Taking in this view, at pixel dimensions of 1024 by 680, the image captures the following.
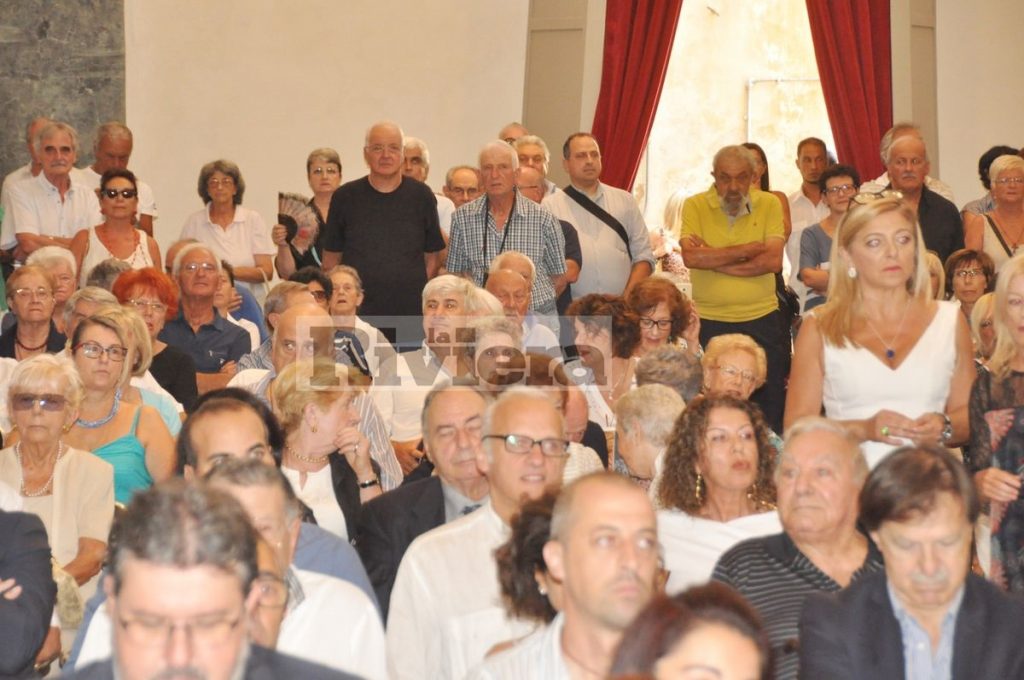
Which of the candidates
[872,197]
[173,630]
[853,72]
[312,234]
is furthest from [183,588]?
[853,72]

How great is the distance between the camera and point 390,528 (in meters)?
4.18

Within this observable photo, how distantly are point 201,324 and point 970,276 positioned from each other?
3.34m

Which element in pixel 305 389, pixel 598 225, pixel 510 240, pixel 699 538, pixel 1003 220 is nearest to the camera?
pixel 699 538

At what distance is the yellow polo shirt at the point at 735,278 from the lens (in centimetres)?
703

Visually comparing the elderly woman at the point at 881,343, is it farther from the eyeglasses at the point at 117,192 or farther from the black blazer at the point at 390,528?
the eyeglasses at the point at 117,192

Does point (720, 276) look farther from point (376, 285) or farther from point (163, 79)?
point (163, 79)

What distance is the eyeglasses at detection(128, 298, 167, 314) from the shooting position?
6.18 meters

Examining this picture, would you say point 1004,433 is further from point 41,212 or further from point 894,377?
point 41,212

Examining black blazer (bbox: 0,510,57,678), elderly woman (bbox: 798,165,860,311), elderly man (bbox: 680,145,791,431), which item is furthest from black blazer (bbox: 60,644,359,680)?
elderly woman (bbox: 798,165,860,311)

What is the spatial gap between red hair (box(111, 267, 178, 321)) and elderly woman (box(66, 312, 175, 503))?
1.12 meters

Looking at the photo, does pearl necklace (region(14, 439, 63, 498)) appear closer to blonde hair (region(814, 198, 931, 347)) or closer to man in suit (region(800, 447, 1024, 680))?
blonde hair (region(814, 198, 931, 347))

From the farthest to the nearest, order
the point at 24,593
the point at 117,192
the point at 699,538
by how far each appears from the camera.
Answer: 1. the point at 117,192
2. the point at 699,538
3. the point at 24,593

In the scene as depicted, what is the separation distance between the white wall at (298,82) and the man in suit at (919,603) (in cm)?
707

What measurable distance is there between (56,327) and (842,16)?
216 inches
